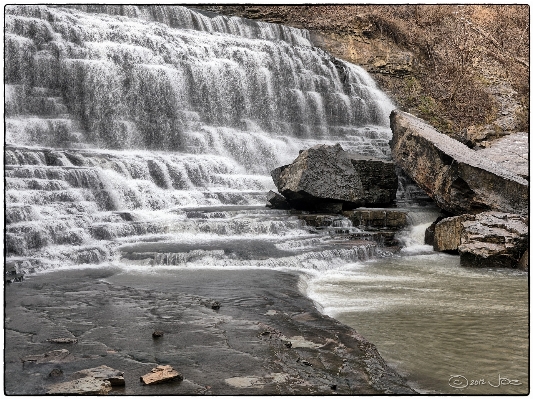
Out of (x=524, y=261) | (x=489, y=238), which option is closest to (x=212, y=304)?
(x=524, y=261)

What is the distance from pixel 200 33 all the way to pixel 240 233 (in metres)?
12.8

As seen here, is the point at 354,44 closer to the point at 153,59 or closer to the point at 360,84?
the point at 360,84

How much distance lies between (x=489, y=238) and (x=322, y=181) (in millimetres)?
3734

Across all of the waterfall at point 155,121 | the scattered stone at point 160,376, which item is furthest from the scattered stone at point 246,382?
the waterfall at point 155,121

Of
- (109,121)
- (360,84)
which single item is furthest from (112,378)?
(360,84)

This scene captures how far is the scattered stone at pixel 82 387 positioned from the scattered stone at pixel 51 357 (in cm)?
55

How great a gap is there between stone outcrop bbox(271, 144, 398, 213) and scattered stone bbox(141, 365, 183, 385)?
8231 mm

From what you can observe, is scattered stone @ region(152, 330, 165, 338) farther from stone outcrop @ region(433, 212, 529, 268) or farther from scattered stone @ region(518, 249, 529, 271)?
scattered stone @ region(518, 249, 529, 271)

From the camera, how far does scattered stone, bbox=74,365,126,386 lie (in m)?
3.64

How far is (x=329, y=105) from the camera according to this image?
2139 cm

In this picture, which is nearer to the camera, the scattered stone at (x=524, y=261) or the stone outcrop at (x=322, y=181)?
the scattered stone at (x=524, y=261)

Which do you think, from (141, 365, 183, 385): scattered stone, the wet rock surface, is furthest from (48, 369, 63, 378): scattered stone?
(141, 365, 183, 385): scattered stone

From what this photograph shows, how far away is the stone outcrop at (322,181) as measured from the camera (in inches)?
468

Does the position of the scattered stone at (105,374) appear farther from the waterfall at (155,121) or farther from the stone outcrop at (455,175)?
the stone outcrop at (455,175)
